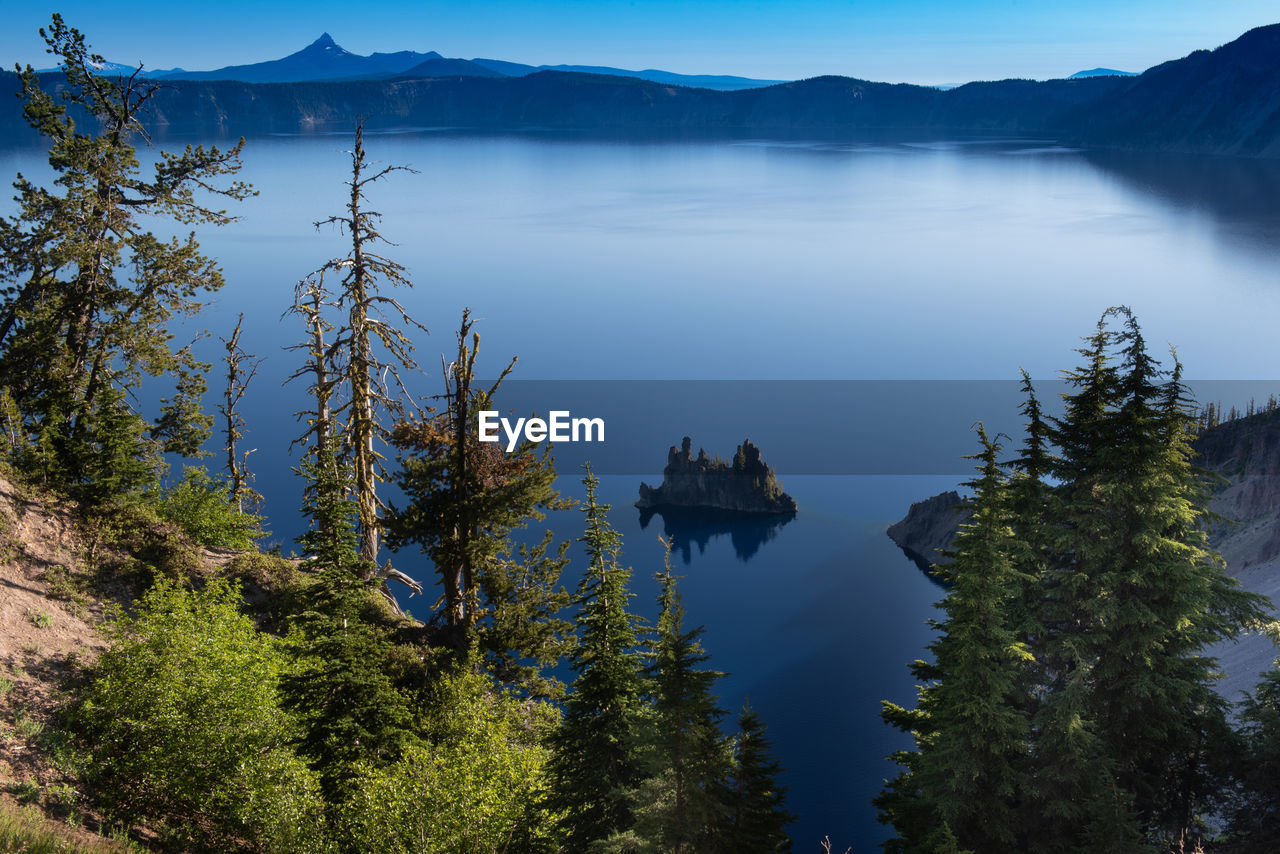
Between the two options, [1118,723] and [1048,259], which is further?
[1048,259]

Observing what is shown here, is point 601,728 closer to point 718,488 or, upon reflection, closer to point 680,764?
point 680,764

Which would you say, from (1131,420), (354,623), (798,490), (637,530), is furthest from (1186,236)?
(354,623)

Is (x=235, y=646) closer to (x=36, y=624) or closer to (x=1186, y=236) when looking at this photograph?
(x=36, y=624)

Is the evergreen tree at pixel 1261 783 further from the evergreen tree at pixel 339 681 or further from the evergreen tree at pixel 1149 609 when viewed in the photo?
the evergreen tree at pixel 339 681

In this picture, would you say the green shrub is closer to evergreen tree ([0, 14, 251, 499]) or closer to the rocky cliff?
evergreen tree ([0, 14, 251, 499])
